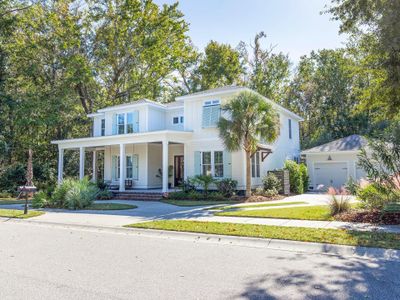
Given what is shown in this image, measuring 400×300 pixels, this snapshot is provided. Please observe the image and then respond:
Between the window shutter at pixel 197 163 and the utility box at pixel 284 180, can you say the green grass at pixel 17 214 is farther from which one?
the utility box at pixel 284 180

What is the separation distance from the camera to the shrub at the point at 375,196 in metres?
10.2

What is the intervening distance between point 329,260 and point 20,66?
29281mm

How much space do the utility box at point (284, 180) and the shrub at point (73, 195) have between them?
1076 cm

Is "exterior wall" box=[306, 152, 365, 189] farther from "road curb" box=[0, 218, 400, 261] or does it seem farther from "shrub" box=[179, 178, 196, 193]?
"road curb" box=[0, 218, 400, 261]

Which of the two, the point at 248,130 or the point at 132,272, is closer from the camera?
the point at 132,272

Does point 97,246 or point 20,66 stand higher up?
point 20,66

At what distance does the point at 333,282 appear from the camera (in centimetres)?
479

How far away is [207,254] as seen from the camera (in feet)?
21.7

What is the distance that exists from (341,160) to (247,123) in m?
11.0

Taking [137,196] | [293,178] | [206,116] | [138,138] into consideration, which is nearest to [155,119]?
[138,138]

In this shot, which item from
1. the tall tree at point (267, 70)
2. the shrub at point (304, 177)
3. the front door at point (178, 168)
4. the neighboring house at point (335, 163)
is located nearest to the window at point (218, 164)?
the front door at point (178, 168)

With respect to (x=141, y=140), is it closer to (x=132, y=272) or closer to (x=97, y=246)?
(x=97, y=246)

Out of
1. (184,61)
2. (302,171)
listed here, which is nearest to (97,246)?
(302,171)

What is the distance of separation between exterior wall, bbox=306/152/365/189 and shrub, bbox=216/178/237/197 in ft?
31.1
